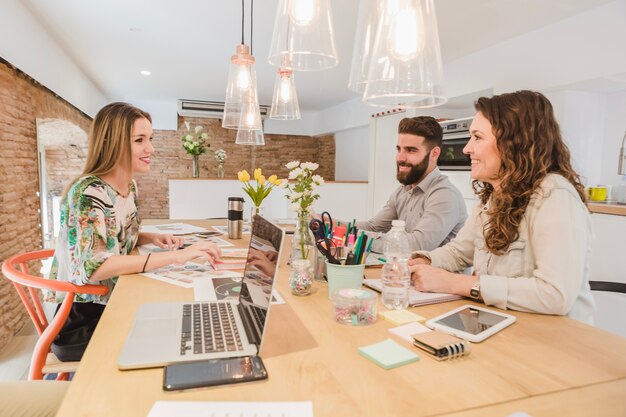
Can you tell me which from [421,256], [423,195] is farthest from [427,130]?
[421,256]

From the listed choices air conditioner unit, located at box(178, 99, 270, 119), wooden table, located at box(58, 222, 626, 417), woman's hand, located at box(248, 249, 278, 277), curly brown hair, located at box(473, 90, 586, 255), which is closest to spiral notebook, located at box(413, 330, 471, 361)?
wooden table, located at box(58, 222, 626, 417)

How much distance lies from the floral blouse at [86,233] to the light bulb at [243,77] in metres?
0.90

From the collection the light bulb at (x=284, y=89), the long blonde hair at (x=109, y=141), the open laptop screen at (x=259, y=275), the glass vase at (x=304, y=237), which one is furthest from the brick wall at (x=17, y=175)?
the open laptop screen at (x=259, y=275)

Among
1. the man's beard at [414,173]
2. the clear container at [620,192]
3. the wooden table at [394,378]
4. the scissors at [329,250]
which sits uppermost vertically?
the man's beard at [414,173]

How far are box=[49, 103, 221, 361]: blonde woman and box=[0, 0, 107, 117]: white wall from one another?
1.89 m

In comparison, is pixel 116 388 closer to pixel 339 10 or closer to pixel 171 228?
pixel 171 228

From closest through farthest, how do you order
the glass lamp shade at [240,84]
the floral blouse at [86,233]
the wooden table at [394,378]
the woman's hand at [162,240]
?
the wooden table at [394,378]
the floral blouse at [86,233]
the woman's hand at [162,240]
the glass lamp shade at [240,84]

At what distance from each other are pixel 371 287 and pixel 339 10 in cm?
276

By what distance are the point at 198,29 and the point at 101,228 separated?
2.96 metres

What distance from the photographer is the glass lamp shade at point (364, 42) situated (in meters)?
1.06

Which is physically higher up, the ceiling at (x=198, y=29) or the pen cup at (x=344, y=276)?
the ceiling at (x=198, y=29)

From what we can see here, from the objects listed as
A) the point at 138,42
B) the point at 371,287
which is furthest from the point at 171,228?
the point at 138,42

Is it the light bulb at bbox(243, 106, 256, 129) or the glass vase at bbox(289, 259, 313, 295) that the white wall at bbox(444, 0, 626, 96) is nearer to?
the light bulb at bbox(243, 106, 256, 129)

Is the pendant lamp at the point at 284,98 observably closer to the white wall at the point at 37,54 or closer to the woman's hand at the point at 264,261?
the woman's hand at the point at 264,261
